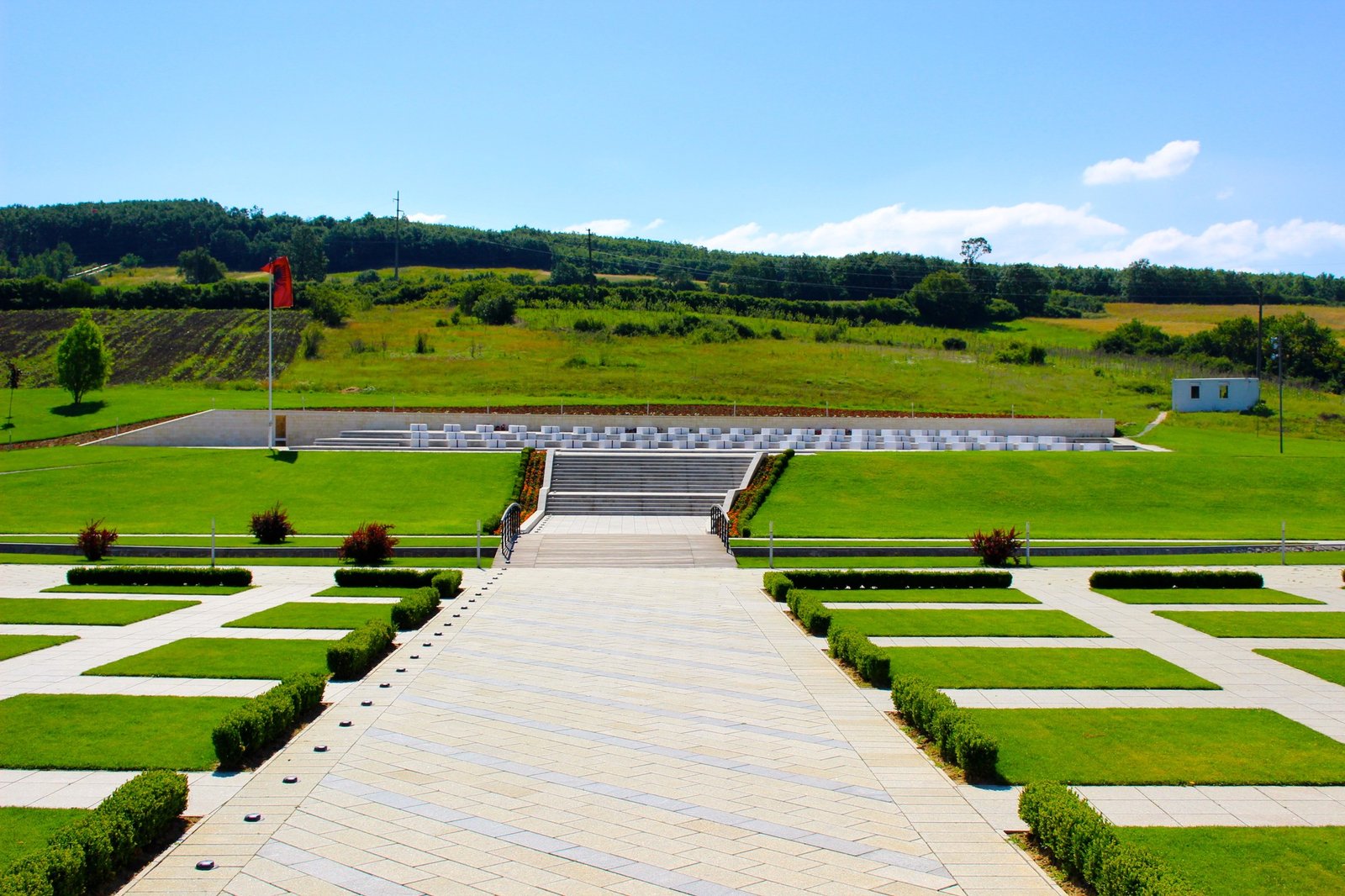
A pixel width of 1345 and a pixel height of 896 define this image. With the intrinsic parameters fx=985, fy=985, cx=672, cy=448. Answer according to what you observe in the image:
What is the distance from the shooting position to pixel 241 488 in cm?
3114

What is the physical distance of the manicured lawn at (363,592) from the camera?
18625 mm

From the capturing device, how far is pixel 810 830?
24.4ft

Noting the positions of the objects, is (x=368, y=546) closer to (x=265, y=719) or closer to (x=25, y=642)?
(x=25, y=642)

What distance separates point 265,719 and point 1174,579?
17.8 m

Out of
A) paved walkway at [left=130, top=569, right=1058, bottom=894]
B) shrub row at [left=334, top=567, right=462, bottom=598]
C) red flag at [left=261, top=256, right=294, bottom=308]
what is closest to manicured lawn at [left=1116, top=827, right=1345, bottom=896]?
paved walkway at [left=130, top=569, right=1058, bottom=894]

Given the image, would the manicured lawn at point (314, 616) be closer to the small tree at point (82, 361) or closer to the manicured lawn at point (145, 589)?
the manicured lawn at point (145, 589)

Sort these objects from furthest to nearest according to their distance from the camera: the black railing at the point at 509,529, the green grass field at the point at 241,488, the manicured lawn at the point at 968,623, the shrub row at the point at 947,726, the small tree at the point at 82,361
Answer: the small tree at the point at 82,361, the green grass field at the point at 241,488, the black railing at the point at 509,529, the manicured lawn at the point at 968,623, the shrub row at the point at 947,726

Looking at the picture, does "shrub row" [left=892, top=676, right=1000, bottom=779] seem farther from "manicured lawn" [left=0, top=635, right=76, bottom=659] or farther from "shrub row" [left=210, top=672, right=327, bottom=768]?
"manicured lawn" [left=0, top=635, right=76, bottom=659]

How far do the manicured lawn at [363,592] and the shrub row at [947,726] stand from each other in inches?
426

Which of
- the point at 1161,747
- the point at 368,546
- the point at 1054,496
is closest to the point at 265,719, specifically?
the point at 1161,747

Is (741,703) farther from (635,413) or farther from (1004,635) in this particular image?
(635,413)

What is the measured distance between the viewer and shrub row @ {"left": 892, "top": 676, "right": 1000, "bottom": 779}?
8602 millimetres

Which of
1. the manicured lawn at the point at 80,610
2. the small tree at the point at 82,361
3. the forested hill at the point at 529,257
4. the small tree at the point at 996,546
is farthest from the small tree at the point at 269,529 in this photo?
the forested hill at the point at 529,257

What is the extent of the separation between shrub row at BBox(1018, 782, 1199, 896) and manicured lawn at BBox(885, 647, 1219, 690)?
15.2ft
